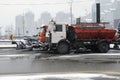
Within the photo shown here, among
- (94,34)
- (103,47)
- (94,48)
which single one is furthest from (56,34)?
(103,47)

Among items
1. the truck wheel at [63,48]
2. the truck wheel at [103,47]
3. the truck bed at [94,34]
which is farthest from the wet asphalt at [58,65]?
the truck bed at [94,34]

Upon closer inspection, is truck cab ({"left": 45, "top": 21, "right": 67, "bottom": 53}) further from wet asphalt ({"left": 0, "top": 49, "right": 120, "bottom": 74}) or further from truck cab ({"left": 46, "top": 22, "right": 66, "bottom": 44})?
wet asphalt ({"left": 0, "top": 49, "right": 120, "bottom": 74})

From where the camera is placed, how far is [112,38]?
2759 centimetres

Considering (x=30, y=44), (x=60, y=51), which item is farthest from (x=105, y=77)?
(x=30, y=44)

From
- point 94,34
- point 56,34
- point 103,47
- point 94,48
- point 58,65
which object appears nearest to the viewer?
point 58,65

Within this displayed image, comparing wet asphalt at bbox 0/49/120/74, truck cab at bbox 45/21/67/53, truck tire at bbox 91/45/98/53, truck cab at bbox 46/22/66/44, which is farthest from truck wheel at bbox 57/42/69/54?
wet asphalt at bbox 0/49/120/74

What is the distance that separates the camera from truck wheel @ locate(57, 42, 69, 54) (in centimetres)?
2595

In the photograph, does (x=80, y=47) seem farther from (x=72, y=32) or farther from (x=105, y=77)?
(x=105, y=77)

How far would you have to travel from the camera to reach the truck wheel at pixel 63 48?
2595cm

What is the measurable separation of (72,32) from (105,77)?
14.6m

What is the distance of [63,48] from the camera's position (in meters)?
26.0

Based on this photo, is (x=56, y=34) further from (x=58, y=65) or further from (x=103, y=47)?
(x=58, y=65)

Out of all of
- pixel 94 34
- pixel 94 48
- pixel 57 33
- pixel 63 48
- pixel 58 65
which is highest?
pixel 57 33

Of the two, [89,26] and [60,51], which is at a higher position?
[89,26]
